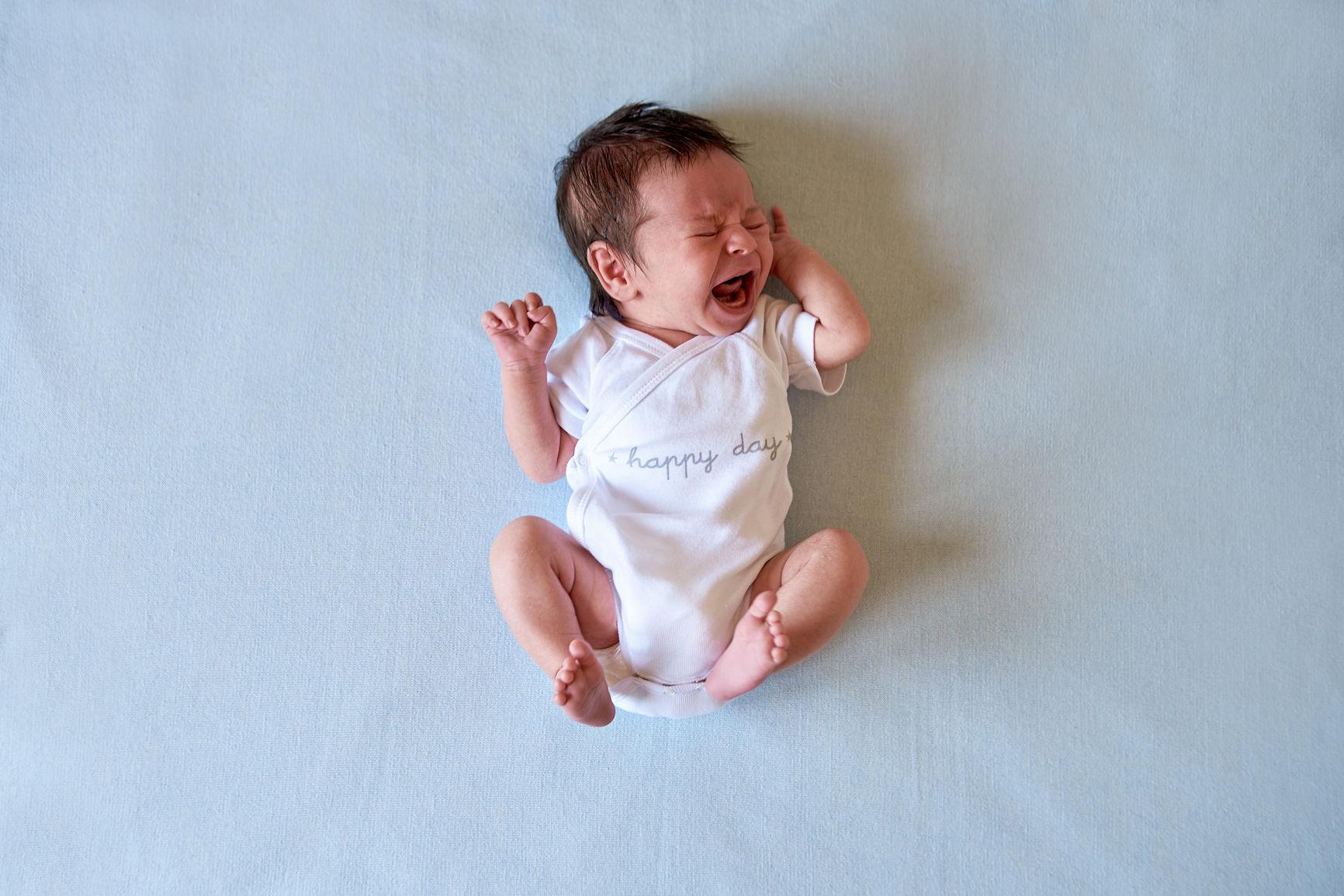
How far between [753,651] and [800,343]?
497 millimetres

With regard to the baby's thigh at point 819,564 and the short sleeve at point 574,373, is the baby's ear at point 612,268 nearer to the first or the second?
the short sleeve at point 574,373

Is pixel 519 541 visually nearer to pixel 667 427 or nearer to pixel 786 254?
pixel 667 427

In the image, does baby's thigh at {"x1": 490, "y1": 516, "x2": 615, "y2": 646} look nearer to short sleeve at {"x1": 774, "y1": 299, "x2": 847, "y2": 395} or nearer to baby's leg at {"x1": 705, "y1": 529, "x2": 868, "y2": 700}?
baby's leg at {"x1": 705, "y1": 529, "x2": 868, "y2": 700}

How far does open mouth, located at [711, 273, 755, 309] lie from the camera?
136 centimetres

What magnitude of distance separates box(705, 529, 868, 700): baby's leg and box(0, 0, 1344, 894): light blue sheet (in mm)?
150

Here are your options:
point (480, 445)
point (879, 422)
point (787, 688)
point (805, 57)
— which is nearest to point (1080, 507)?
point (879, 422)

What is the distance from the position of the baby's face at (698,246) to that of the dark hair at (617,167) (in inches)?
0.8

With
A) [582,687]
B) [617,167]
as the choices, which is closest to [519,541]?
[582,687]

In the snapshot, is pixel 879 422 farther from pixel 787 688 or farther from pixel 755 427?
pixel 787 688

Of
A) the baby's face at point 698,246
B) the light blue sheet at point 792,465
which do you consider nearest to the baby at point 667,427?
the baby's face at point 698,246

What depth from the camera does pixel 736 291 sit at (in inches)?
53.9

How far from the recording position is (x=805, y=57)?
1.51m

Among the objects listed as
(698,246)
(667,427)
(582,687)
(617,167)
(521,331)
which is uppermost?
→ (617,167)

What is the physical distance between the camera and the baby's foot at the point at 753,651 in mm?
1174
